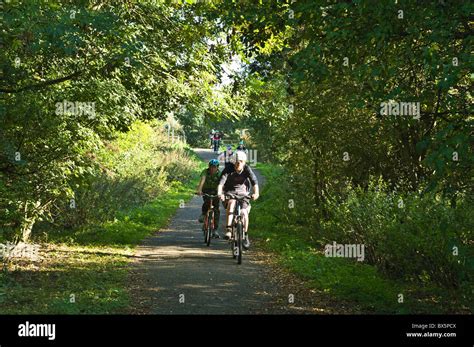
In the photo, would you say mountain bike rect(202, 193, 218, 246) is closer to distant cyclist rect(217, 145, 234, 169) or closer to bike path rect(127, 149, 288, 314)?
bike path rect(127, 149, 288, 314)

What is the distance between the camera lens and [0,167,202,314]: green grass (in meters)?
7.90

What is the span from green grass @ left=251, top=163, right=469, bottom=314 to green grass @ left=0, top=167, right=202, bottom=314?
3314mm

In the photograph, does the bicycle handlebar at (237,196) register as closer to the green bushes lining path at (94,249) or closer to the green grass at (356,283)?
the green grass at (356,283)

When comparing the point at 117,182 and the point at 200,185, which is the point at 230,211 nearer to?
the point at 200,185

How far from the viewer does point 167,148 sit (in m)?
35.1

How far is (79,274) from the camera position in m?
10.4

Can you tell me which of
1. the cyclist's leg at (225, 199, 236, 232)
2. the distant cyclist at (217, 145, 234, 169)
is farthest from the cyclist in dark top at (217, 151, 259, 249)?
the distant cyclist at (217, 145, 234, 169)

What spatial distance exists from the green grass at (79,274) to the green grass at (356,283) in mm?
3314

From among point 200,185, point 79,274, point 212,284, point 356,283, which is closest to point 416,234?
point 356,283

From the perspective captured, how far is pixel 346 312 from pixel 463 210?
2.08 m

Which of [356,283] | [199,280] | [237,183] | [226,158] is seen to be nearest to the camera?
[356,283]

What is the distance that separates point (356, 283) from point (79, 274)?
16.1ft

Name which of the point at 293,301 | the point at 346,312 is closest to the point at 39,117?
the point at 293,301

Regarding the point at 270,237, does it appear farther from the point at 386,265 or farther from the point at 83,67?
the point at 83,67
